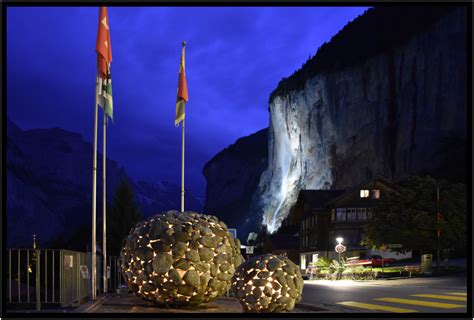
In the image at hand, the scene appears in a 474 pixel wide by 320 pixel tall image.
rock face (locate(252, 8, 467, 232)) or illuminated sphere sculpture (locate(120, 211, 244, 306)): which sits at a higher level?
rock face (locate(252, 8, 467, 232))

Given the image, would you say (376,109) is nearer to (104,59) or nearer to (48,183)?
(104,59)

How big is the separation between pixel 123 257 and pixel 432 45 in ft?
193

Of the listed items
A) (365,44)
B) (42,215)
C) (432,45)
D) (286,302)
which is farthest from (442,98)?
(42,215)

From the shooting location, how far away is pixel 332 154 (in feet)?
266

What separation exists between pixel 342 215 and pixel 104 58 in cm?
4334

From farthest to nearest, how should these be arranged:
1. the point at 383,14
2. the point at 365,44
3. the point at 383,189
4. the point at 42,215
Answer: the point at 42,215 < the point at 383,14 < the point at 365,44 < the point at 383,189

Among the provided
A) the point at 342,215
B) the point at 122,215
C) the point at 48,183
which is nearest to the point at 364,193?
the point at 342,215

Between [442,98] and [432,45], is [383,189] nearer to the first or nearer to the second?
[442,98]

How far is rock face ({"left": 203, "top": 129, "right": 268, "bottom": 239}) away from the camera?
143875 mm

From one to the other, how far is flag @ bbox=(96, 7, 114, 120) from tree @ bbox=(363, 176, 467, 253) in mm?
24410

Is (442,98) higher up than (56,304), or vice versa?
(442,98)

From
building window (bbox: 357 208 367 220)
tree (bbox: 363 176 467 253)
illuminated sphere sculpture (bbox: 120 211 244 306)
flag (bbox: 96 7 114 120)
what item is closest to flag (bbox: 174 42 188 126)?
flag (bbox: 96 7 114 120)

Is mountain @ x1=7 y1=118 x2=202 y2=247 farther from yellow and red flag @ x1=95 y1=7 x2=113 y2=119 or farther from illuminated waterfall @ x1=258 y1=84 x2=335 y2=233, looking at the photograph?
yellow and red flag @ x1=95 y1=7 x2=113 y2=119

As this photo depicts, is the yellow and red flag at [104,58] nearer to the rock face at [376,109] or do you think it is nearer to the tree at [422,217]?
the tree at [422,217]
